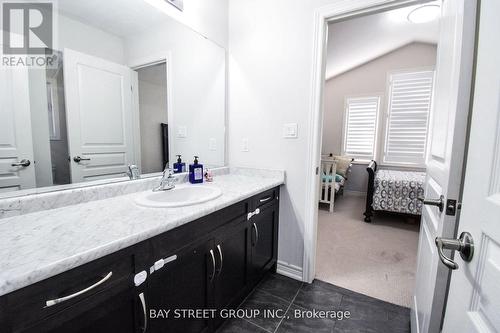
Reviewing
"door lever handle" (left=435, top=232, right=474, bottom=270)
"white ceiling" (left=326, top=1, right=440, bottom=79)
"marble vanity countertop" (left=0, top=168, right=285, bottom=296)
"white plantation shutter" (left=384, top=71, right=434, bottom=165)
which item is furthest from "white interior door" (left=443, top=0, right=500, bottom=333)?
"white plantation shutter" (left=384, top=71, right=434, bottom=165)

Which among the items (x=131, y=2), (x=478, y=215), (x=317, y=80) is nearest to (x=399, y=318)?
(x=478, y=215)

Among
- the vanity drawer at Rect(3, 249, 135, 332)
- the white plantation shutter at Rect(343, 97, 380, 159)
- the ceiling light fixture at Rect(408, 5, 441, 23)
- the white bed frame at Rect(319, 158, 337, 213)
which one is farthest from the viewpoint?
the white plantation shutter at Rect(343, 97, 380, 159)

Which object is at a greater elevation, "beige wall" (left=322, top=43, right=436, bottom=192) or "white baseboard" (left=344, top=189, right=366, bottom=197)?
"beige wall" (left=322, top=43, right=436, bottom=192)

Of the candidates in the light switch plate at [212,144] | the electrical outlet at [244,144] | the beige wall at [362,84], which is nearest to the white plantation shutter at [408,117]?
the beige wall at [362,84]

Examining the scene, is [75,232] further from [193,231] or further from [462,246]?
[462,246]

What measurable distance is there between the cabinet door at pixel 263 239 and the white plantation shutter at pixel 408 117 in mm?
3749

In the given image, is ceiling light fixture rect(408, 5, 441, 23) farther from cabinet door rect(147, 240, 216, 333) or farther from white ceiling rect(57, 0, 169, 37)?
cabinet door rect(147, 240, 216, 333)

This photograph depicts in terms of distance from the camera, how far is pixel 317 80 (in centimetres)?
165

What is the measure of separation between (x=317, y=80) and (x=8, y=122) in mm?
1723

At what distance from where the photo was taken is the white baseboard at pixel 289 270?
1.86 m

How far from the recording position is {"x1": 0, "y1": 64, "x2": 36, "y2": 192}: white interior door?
929 millimetres

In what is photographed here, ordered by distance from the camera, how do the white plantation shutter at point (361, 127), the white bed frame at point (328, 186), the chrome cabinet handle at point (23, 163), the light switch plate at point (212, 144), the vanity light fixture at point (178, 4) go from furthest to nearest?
the white plantation shutter at point (361, 127), the white bed frame at point (328, 186), the light switch plate at point (212, 144), the vanity light fixture at point (178, 4), the chrome cabinet handle at point (23, 163)

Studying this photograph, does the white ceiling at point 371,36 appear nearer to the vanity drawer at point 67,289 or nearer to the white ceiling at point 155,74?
the white ceiling at point 155,74

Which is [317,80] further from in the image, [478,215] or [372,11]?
[478,215]
